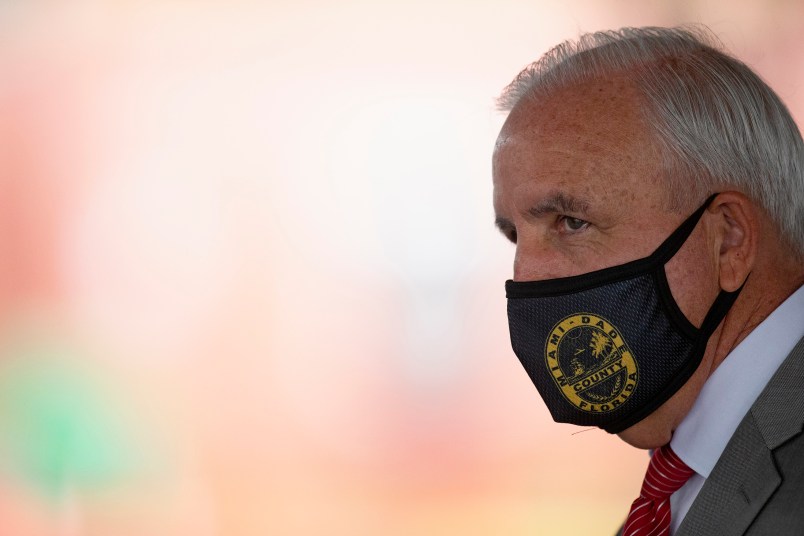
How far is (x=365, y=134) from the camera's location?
14.6 ft

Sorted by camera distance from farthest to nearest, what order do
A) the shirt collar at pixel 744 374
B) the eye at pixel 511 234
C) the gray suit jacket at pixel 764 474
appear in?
the eye at pixel 511 234, the shirt collar at pixel 744 374, the gray suit jacket at pixel 764 474

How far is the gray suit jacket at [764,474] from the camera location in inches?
48.7

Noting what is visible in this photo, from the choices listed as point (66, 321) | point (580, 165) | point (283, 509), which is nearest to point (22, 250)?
point (66, 321)

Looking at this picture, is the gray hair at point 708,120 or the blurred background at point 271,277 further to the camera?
the blurred background at point 271,277

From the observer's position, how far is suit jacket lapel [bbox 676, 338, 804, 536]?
4.16ft

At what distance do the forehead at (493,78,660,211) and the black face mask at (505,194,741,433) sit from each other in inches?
4.8

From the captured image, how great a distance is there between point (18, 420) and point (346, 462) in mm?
1520

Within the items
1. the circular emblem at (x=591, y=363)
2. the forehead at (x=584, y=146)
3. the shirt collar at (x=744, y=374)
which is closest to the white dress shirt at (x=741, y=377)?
the shirt collar at (x=744, y=374)

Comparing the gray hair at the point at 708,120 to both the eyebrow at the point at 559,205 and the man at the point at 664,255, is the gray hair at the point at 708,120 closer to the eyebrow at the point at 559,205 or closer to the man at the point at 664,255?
the man at the point at 664,255

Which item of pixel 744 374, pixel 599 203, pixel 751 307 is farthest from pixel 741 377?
pixel 599 203

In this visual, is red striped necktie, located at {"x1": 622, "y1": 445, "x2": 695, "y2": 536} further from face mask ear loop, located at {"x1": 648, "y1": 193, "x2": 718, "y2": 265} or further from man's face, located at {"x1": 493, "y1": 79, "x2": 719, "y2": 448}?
face mask ear loop, located at {"x1": 648, "y1": 193, "x2": 718, "y2": 265}

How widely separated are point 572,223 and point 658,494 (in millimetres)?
471

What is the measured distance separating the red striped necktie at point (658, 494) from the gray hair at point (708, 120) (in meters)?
0.39

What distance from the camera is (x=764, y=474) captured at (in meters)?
1.27
